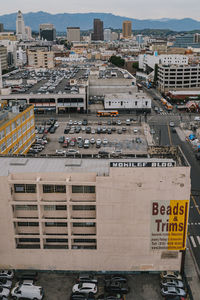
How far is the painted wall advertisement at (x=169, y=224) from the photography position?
32000 mm

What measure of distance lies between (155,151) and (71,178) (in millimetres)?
11472

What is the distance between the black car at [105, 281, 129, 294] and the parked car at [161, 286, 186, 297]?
3667mm

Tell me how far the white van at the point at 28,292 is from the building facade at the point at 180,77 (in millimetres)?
109874

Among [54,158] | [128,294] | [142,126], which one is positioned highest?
[54,158]

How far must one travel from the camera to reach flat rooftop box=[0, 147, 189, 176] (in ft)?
103

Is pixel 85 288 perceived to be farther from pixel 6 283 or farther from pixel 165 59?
pixel 165 59

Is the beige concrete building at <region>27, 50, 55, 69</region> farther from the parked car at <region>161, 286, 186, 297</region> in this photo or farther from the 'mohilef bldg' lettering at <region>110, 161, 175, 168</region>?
the parked car at <region>161, 286, 186, 297</region>

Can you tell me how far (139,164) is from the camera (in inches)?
1233

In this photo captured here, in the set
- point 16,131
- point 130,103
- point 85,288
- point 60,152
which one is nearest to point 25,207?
point 85,288

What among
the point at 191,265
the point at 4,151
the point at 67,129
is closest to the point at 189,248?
the point at 191,265

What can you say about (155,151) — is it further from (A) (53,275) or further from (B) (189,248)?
(A) (53,275)

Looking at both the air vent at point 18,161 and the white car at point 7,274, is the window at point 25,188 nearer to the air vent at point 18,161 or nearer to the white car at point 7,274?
the air vent at point 18,161

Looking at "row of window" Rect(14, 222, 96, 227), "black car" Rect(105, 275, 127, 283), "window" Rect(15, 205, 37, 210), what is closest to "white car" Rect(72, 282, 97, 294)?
"black car" Rect(105, 275, 127, 283)

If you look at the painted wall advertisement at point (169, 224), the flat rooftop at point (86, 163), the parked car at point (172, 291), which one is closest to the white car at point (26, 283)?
the flat rooftop at point (86, 163)
